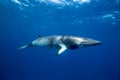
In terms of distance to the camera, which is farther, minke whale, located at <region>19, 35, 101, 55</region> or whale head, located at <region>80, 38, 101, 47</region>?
minke whale, located at <region>19, 35, 101, 55</region>

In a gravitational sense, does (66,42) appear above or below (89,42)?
above

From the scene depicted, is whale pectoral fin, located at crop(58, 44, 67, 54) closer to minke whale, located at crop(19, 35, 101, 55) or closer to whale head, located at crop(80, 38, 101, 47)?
minke whale, located at crop(19, 35, 101, 55)

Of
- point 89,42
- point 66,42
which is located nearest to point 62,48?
point 66,42

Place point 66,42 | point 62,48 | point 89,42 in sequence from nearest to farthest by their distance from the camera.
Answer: point 89,42, point 62,48, point 66,42

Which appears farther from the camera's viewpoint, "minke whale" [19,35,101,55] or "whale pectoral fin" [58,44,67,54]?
"minke whale" [19,35,101,55]

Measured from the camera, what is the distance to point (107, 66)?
116750 mm

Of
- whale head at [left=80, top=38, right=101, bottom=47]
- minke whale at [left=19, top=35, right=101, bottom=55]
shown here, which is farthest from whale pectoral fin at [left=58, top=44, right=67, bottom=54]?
whale head at [left=80, top=38, right=101, bottom=47]

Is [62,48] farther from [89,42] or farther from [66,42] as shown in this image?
[89,42]

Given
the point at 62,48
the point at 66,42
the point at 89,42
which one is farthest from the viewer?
the point at 66,42

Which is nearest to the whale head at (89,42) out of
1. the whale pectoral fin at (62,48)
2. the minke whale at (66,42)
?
the minke whale at (66,42)

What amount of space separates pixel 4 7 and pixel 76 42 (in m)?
31.2

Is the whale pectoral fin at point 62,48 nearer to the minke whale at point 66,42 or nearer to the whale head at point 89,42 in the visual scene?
the minke whale at point 66,42

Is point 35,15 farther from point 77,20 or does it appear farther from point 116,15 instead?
point 116,15

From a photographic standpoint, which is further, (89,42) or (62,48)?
(62,48)
